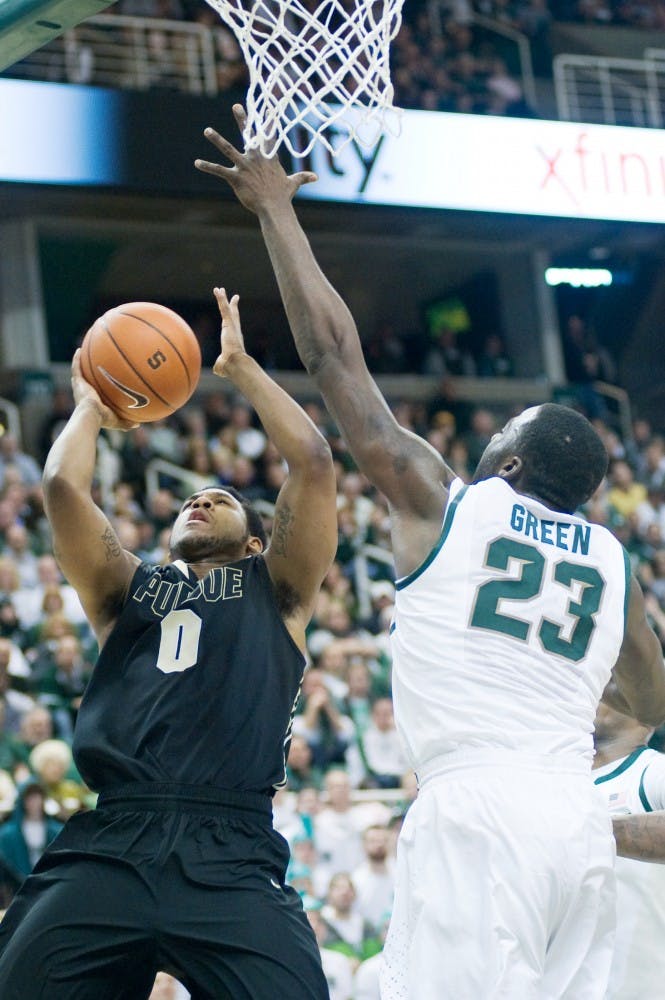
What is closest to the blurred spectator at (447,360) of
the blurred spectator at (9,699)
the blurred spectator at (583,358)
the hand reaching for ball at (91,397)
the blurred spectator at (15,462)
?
the blurred spectator at (583,358)

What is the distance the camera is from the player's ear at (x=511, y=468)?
333 cm

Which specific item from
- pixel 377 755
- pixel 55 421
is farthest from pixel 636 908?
pixel 55 421

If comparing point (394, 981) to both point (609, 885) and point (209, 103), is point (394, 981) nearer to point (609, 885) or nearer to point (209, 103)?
point (609, 885)

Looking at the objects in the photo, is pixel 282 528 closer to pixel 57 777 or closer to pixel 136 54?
pixel 57 777

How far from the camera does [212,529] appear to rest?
12.7ft

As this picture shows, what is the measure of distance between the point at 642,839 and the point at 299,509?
1.18 meters

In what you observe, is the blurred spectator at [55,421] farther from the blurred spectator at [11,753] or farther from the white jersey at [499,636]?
the white jersey at [499,636]

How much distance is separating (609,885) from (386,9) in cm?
259

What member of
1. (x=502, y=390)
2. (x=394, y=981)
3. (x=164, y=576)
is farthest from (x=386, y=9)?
(x=502, y=390)

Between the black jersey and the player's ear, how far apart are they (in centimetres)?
72

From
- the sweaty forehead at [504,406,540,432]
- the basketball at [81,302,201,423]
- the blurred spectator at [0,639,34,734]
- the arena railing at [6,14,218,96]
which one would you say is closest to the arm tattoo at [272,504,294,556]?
the basketball at [81,302,201,423]

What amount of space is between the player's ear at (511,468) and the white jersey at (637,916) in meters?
1.00

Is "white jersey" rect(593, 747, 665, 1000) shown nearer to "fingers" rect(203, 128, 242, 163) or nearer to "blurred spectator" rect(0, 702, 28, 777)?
"fingers" rect(203, 128, 242, 163)

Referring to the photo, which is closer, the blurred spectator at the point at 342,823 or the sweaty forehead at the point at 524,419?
the sweaty forehead at the point at 524,419
